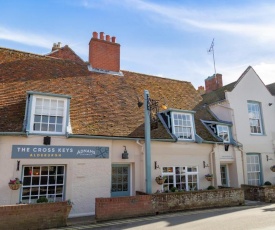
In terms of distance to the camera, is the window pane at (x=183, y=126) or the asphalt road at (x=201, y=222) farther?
the window pane at (x=183, y=126)

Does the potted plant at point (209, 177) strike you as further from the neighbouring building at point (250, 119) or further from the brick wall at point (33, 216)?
the brick wall at point (33, 216)

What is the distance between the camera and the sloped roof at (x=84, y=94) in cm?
1165

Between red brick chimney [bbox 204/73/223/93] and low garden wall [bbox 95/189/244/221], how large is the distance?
35.8 feet

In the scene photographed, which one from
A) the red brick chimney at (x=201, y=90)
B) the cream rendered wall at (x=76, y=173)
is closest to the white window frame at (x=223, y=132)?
the cream rendered wall at (x=76, y=173)

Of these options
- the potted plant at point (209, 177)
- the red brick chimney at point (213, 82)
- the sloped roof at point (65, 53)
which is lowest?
the potted plant at point (209, 177)

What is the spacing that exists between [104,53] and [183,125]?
7.47 m

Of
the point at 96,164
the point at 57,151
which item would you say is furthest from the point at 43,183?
the point at 96,164

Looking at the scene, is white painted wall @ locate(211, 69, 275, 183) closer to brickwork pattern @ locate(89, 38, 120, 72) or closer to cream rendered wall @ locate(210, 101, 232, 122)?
cream rendered wall @ locate(210, 101, 232, 122)

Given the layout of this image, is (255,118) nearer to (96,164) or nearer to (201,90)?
(201,90)

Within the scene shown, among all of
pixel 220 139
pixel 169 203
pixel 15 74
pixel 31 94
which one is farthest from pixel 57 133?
pixel 220 139

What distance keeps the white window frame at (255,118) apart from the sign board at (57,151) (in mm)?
11360

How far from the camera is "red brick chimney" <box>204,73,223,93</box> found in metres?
21.6

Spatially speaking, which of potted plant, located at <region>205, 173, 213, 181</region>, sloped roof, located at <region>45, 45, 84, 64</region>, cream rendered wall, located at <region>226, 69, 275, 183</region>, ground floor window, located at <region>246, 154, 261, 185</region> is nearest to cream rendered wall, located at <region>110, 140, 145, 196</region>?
potted plant, located at <region>205, 173, 213, 181</region>

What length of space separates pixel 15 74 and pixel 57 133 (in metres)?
5.12
